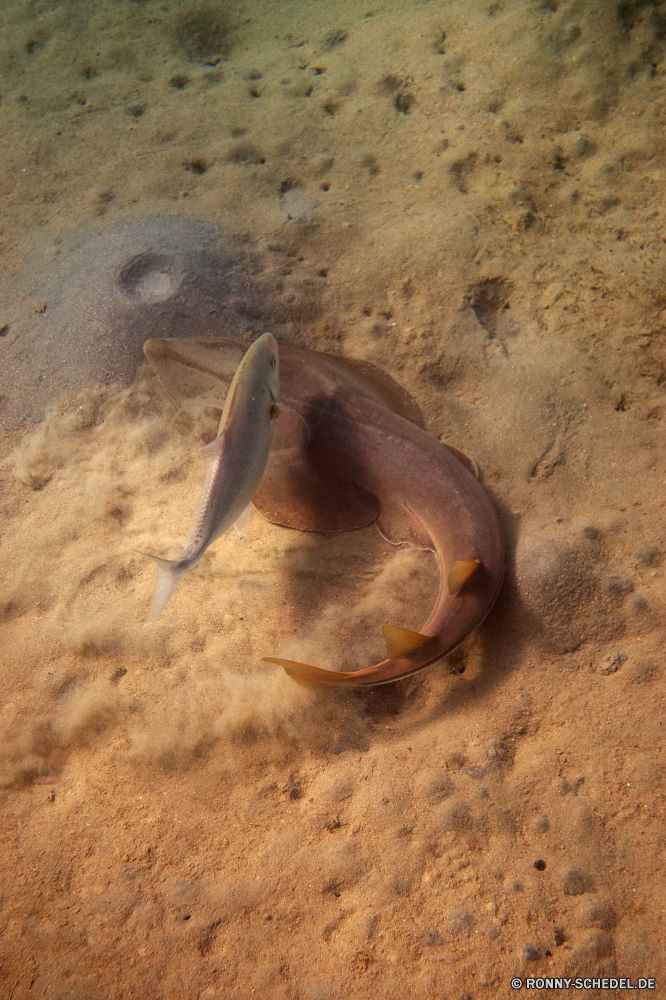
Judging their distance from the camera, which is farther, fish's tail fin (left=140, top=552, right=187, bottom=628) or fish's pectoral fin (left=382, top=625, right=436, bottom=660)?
fish's pectoral fin (left=382, top=625, right=436, bottom=660)

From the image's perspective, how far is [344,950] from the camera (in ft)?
7.95

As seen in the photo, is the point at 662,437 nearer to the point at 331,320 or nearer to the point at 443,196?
the point at 331,320

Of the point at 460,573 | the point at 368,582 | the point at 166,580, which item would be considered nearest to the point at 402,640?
the point at 460,573

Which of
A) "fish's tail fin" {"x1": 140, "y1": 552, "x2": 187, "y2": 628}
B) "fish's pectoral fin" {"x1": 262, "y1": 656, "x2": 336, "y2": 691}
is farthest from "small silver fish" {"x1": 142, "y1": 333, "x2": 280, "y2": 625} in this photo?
"fish's pectoral fin" {"x1": 262, "y1": 656, "x2": 336, "y2": 691}

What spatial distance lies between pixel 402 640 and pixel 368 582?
2.35ft

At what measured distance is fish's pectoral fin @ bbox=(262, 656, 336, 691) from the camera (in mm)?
2795

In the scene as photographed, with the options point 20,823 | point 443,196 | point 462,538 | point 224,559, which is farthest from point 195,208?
point 20,823

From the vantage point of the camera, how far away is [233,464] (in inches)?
108

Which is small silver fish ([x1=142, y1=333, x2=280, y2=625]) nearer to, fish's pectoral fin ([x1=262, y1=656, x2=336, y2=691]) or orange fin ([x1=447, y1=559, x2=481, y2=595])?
fish's pectoral fin ([x1=262, y1=656, x2=336, y2=691])

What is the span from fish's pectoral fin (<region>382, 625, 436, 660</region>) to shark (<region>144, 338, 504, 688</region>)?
73 millimetres

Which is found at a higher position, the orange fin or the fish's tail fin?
the fish's tail fin

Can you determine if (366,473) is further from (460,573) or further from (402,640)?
(402,640)

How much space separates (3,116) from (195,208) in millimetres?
3440

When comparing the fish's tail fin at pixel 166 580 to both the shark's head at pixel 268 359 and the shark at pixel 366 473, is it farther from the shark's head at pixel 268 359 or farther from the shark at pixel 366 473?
the shark's head at pixel 268 359
